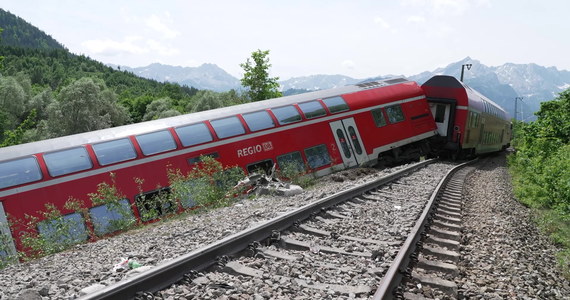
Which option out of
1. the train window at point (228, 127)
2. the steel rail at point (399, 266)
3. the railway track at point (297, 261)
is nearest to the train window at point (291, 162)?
the train window at point (228, 127)

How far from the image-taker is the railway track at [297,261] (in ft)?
13.1

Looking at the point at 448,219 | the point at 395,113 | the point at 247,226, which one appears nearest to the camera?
the point at 247,226

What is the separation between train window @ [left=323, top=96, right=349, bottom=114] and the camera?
15.7 m

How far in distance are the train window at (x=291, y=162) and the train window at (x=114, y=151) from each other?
4564 mm

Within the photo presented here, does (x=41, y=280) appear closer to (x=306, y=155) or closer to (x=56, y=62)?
(x=306, y=155)

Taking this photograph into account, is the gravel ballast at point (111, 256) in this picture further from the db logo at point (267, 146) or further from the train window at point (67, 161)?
the db logo at point (267, 146)

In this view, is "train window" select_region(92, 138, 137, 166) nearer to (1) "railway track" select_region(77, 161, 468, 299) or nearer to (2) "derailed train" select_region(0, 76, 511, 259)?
(2) "derailed train" select_region(0, 76, 511, 259)

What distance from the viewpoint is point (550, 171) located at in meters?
11.0

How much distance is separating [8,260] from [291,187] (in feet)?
19.5

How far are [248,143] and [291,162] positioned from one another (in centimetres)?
169

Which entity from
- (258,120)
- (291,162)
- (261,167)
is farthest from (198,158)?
(291,162)

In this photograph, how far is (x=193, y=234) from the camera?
21.7ft

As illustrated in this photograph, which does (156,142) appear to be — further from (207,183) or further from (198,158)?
(207,183)

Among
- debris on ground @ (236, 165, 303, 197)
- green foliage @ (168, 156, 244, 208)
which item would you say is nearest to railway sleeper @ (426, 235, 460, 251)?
debris on ground @ (236, 165, 303, 197)
